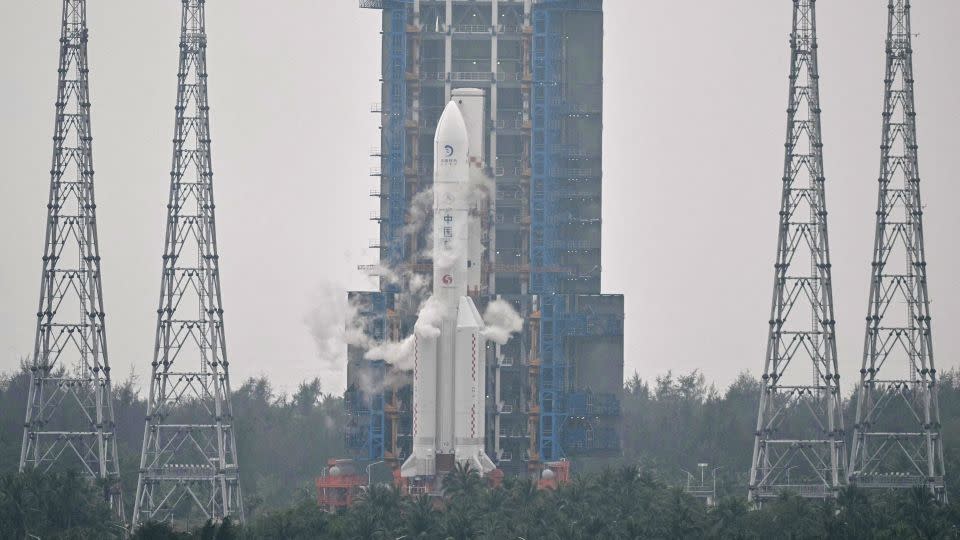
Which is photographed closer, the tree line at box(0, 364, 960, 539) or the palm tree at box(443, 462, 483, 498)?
the tree line at box(0, 364, 960, 539)

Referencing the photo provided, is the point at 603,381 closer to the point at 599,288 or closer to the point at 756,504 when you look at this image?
the point at 599,288

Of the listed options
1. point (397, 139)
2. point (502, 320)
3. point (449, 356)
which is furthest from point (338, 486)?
point (397, 139)

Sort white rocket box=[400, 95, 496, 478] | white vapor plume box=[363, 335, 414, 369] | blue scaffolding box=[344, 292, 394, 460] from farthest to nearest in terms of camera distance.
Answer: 1. blue scaffolding box=[344, 292, 394, 460]
2. white vapor plume box=[363, 335, 414, 369]
3. white rocket box=[400, 95, 496, 478]

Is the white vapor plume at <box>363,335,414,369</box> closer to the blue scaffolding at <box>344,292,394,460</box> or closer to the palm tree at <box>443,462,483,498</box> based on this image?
the blue scaffolding at <box>344,292,394,460</box>

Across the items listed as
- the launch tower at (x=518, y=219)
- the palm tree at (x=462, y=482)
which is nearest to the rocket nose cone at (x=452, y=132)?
the launch tower at (x=518, y=219)

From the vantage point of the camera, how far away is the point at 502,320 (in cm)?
15875

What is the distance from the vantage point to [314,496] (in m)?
174

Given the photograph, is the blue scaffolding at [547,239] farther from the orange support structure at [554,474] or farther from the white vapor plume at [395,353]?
the white vapor plume at [395,353]

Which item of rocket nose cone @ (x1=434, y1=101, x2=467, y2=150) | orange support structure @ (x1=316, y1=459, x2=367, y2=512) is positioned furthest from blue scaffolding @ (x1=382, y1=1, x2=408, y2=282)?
orange support structure @ (x1=316, y1=459, x2=367, y2=512)

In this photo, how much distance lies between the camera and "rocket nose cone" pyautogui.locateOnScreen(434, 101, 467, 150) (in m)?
150

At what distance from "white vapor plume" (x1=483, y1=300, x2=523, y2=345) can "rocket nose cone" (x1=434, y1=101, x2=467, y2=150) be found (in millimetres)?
12644

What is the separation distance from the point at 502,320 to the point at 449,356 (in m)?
10.7

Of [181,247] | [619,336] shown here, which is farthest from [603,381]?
[181,247]

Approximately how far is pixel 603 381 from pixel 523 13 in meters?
24.2
